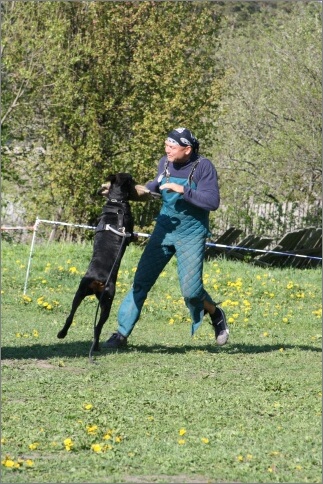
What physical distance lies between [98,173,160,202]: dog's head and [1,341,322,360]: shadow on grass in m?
1.41

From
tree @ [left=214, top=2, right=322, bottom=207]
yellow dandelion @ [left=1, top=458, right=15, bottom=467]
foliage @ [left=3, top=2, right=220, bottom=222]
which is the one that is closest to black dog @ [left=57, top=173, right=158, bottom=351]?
yellow dandelion @ [left=1, top=458, right=15, bottom=467]

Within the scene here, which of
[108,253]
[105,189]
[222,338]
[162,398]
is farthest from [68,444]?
[222,338]

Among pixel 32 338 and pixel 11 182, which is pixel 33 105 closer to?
pixel 11 182

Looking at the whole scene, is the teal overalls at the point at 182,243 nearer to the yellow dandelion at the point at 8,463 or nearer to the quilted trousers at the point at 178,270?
the quilted trousers at the point at 178,270

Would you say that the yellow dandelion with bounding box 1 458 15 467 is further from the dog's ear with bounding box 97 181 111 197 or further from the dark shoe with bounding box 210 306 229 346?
the dark shoe with bounding box 210 306 229 346

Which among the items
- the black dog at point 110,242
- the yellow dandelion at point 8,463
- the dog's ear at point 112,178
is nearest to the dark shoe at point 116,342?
the black dog at point 110,242

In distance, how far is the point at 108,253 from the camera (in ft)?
29.4

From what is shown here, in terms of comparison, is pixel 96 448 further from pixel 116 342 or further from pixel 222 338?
pixel 222 338

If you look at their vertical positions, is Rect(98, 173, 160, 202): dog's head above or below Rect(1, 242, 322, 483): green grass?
above

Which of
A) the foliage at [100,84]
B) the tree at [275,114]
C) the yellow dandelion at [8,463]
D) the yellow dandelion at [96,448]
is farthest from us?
the tree at [275,114]

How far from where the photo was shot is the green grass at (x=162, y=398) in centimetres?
535

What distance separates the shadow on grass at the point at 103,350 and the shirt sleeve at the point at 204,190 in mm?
1593

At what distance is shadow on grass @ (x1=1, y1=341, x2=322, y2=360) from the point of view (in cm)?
885

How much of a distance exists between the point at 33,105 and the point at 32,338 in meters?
13.4
